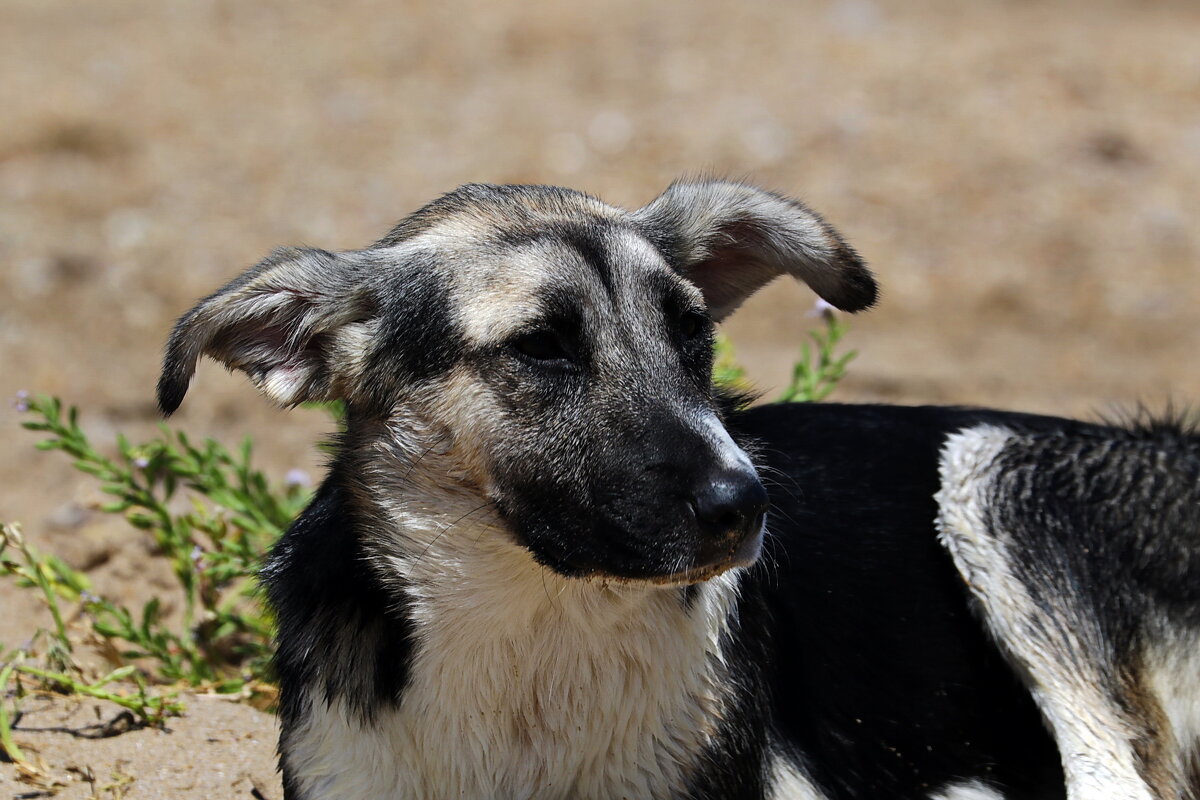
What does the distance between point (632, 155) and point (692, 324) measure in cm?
695

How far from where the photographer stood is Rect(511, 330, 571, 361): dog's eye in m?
3.41

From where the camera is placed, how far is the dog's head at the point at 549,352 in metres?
3.16

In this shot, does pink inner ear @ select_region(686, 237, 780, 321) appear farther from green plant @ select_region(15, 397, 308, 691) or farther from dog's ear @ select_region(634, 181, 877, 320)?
green plant @ select_region(15, 397, 308, 691)

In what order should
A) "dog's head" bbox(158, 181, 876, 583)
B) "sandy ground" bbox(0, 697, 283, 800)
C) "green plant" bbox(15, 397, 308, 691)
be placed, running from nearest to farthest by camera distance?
"dog's head" bbox(158, 181, 876, 583), "sandy ground" bbox(0, 697, 283, 800), "green plant" bbox(15, 397, 308, 691)

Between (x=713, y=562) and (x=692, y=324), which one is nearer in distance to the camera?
(x=713, y=562)

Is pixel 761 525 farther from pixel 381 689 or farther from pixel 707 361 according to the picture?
pixel 381 689

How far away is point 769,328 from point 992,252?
2006 millimetres

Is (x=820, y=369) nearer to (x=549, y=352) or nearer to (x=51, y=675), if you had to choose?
(x=549, y=352)

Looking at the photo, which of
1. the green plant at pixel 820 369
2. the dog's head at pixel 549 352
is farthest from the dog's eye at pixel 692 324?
the green plant at pixel 820 369

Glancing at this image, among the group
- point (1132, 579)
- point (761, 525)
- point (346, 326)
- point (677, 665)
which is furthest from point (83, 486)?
point (1132, 579)

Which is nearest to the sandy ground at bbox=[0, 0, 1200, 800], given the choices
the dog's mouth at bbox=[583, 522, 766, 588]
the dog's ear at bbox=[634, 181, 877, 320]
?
the dog's ear at bbox=[634, 181, 877, 320]

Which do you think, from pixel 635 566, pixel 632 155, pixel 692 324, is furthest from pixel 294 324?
pixel 632 155

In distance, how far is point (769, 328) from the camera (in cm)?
927

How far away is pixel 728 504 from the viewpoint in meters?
3.05
